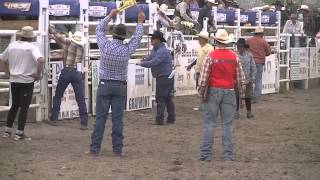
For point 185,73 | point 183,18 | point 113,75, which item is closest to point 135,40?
point 113,75

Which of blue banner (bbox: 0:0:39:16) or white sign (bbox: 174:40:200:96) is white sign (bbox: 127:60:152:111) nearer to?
white sign (bbox: 174:40:200:96)

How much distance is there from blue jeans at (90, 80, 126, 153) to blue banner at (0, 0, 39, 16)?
3435mm

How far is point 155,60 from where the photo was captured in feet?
39.3

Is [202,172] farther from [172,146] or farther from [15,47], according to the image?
[15,47]

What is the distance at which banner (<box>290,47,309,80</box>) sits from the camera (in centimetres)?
2064

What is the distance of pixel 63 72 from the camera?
37.4ft

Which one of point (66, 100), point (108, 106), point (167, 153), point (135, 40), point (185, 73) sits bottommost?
point (167, 153)

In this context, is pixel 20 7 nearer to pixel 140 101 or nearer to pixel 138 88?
pixel 138 88

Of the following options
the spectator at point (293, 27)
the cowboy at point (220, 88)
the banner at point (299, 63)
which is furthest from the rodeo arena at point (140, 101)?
the spectator at point (293, 27)

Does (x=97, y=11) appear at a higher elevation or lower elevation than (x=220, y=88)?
higher

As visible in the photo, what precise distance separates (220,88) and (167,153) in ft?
4.61

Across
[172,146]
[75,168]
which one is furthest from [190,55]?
[75,168]

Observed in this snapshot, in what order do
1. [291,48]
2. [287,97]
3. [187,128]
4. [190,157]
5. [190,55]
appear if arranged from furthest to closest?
[291,48] < [287,97] < [190,55] < [187,128] < [190,157]

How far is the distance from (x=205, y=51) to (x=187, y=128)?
5.62 ft
